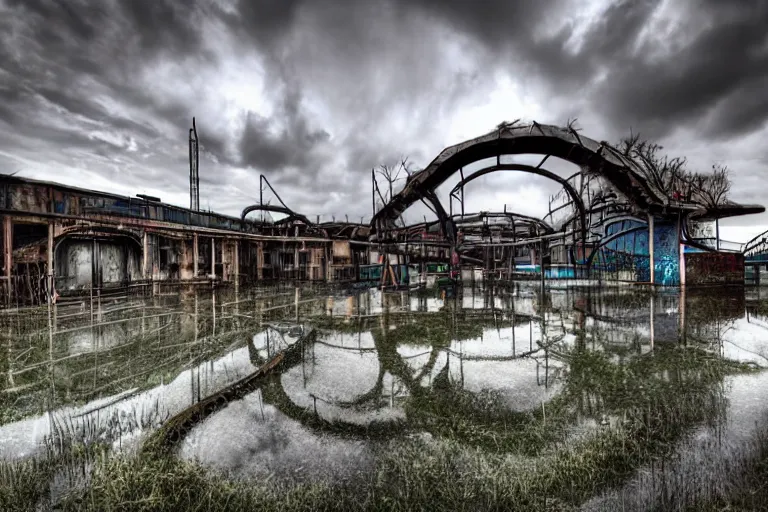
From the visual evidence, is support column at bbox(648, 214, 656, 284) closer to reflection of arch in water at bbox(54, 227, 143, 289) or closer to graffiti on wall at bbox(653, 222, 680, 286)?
graffiti on wall at bbox(653, 222, 680, 286)

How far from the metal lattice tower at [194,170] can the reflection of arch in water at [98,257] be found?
1578 centimetres

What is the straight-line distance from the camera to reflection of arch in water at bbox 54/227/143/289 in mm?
Result: 13938

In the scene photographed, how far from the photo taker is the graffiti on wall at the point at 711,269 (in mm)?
12415

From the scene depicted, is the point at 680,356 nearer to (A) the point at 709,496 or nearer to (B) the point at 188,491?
(A) the point at 709,496

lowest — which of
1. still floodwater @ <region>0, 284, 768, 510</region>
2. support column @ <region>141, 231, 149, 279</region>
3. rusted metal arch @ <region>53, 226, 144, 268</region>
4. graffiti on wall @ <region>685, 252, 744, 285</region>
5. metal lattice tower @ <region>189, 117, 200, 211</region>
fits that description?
still floodwater @ <region>0, 284, 768, 510</region>

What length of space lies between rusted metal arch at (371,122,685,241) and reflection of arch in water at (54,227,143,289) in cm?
1339

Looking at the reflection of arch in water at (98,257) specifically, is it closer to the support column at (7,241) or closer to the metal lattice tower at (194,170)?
the support column at (7,241)

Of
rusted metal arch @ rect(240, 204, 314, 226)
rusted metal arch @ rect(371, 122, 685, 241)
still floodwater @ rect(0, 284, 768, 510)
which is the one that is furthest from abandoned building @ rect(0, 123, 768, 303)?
still floodwater @ rect(0, 284, 768, 510)

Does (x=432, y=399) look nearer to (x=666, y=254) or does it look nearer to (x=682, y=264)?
(x=682, y=264)

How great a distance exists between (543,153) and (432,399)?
9.07 m

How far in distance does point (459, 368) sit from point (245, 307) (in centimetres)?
742

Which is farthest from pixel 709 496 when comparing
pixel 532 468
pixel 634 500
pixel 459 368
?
pixel 459 368

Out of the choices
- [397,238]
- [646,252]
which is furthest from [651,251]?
[397,238]

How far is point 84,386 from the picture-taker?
3650mm
